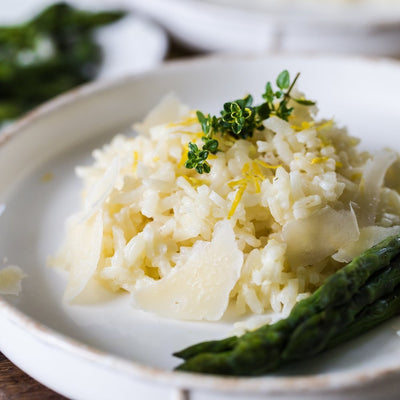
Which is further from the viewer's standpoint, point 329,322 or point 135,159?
point 135,159

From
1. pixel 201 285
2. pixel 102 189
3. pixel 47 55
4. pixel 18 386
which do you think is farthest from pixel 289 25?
pixel 18 386

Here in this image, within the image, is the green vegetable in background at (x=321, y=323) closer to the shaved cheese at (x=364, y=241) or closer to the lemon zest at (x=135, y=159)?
the shaved cheese at (x=364, y=241)

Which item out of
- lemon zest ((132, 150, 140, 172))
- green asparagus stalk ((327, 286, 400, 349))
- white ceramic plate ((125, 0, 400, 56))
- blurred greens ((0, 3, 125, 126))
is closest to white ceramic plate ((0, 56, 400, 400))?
green asparagus stalk ((327, 286, 400, 349))

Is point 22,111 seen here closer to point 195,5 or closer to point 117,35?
point 117,35

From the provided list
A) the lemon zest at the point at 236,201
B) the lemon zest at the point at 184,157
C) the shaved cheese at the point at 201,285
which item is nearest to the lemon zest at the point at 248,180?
the lemon zest at the point at 236,201

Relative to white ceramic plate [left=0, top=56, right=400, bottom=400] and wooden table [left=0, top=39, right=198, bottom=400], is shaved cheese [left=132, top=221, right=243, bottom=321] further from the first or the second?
A: wooden table [left=0, top=39, right=198, bottom=400]

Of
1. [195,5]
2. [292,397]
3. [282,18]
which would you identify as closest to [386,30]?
[282,18]

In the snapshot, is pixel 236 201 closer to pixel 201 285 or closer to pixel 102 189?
pixel 201 285
